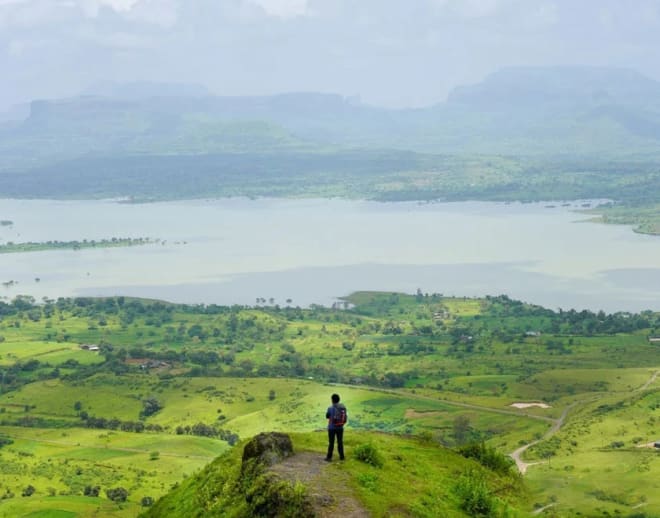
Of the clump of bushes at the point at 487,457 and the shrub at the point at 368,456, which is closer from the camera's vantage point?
the shrub at the point at 368,456

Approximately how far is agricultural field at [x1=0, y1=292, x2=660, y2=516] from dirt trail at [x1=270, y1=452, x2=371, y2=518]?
13.6 feet

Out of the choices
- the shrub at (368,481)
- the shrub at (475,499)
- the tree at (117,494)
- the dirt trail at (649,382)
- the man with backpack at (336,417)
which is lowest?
the tree at (117,494)

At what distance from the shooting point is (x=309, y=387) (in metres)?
87.3

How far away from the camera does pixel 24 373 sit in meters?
100

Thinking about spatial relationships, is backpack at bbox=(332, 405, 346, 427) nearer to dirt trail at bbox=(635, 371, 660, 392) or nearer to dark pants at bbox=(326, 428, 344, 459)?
dark pants at bbox=(326, 428, 344, 459)

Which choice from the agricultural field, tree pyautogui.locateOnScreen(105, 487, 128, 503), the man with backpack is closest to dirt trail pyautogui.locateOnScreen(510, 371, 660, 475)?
the agricultural field

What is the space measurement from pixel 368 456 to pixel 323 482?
202 centimetres

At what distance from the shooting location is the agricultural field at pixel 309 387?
55.5 meters

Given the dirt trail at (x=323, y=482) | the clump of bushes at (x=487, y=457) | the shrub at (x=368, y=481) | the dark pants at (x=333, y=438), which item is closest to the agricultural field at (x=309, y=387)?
the clump of bushes at (x=487, y=457)

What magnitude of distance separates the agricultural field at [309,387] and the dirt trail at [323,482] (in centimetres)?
415

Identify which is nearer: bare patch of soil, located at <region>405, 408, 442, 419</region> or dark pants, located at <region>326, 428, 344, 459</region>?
dark pants, located at <region>326, 428, 344, 459</region>

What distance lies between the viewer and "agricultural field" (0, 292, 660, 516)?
55469 millimetres

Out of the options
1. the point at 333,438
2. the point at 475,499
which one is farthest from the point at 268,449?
the point at 475,499

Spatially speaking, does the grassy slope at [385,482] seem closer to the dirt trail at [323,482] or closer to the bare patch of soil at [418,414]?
the dirt trail at [323,482]
